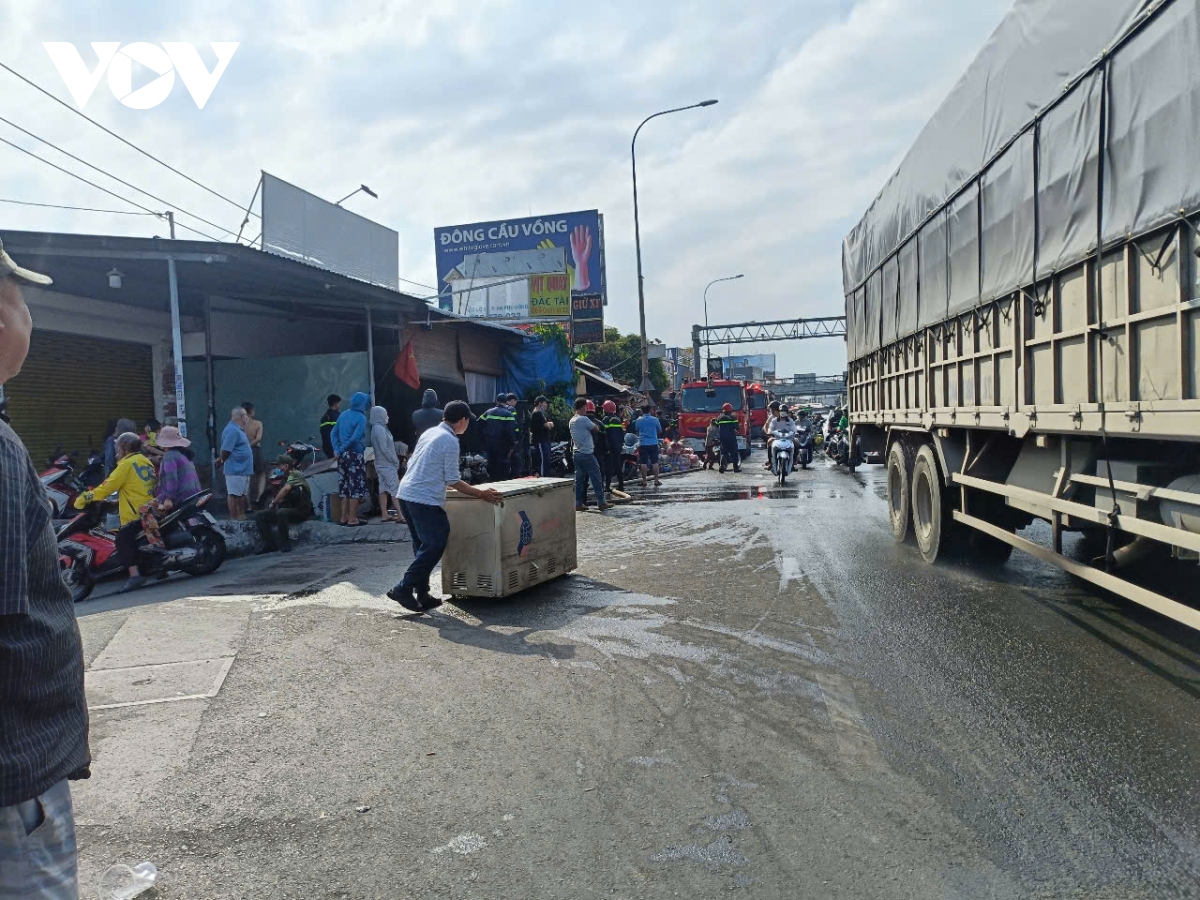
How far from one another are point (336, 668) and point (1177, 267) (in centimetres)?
506

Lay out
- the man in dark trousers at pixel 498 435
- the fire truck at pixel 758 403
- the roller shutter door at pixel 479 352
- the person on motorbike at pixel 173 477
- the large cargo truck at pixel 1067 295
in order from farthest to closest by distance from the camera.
→ the fire truck at pixel 758 403 < the roller shutter door at pixel 479 352 < the man in dark trousers at pixel 498 435 < the person on motorbike at pixel 173 477 < the large cargo truck at pixel 1067 295

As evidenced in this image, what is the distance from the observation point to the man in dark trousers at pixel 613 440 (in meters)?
18.9

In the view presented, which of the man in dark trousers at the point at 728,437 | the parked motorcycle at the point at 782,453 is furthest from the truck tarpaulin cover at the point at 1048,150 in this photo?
the man in dark trousers at the point at 728,437

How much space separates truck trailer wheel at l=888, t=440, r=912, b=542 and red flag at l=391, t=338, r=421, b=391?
35.8ft

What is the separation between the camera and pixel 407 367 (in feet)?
63.1

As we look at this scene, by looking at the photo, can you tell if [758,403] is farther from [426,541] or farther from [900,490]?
[426,541]

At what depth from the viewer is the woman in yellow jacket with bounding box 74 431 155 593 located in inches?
362

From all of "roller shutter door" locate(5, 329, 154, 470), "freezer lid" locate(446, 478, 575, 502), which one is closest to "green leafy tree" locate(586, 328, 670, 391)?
"roller shutter door" locate(5, 329, 154, 470)

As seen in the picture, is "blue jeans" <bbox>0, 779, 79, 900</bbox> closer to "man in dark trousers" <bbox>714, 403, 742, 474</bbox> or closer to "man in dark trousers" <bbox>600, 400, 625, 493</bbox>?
Result: "man in dark trousers" <bbox>600, 400, 625, 493</bbox>

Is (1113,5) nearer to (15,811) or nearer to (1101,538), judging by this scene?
(1101,538)

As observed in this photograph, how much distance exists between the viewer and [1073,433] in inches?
220

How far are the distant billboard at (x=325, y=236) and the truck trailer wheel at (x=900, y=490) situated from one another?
9.99 meters

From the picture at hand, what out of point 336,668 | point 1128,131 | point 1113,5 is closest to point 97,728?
point 336,668

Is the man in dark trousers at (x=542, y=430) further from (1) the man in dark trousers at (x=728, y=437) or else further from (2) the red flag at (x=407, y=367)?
(1) the man in dark trousers at (x=728, y=437)
